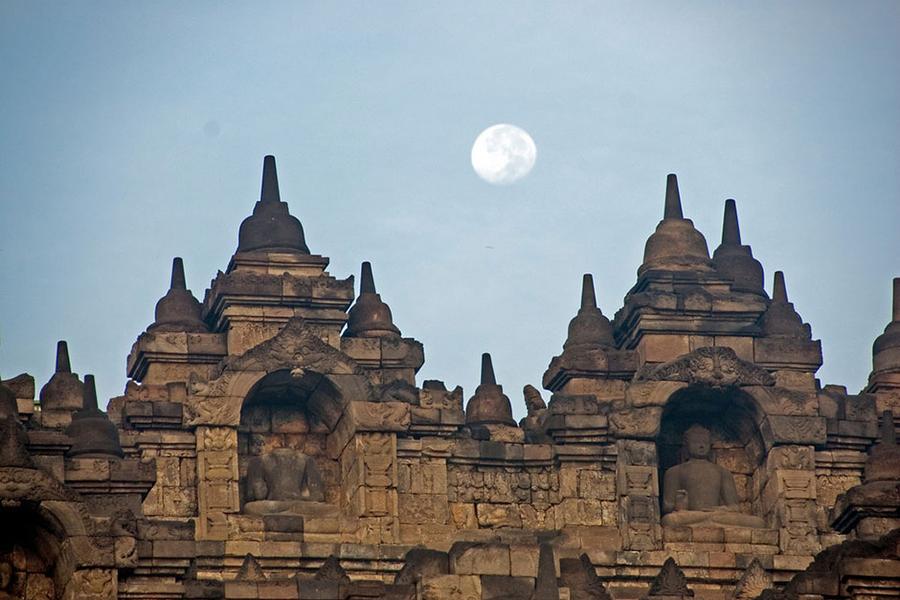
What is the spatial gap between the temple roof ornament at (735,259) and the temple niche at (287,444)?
23.9 ft

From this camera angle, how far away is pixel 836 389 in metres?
66.6

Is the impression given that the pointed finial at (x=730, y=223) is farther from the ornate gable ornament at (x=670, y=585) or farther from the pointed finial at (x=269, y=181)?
the ornate gable ornament at (x=670, y=585)

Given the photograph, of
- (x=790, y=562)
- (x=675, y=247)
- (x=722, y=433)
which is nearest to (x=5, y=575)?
(x=790, y=562)

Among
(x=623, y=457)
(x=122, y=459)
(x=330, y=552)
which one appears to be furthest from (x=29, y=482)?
(x=623, y=457)

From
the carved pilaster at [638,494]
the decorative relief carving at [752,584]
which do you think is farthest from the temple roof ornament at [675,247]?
the decorative relief carving at [752,584]

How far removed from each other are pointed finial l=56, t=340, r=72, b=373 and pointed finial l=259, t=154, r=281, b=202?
4808 millimetres

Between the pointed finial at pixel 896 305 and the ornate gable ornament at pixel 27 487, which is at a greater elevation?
the pointed finial at pixel 896 305

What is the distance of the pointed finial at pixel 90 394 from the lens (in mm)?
60031

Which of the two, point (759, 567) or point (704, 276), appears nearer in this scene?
point (759, 567)

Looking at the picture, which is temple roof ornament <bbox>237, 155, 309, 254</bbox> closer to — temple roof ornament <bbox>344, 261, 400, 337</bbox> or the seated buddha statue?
temple roof ornament <bbox>344, 261, 400, 337</bbox>

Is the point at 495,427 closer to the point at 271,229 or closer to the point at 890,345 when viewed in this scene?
the point at 271,229

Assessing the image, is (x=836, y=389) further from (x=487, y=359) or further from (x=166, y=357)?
(x=166, y=357)

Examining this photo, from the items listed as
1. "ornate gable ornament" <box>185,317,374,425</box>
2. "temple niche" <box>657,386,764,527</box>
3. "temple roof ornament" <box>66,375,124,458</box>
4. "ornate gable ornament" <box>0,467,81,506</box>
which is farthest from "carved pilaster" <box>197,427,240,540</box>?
"ornate gable ornament" <box>0,467,81,506</box>

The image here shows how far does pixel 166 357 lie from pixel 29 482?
46.0 feet
